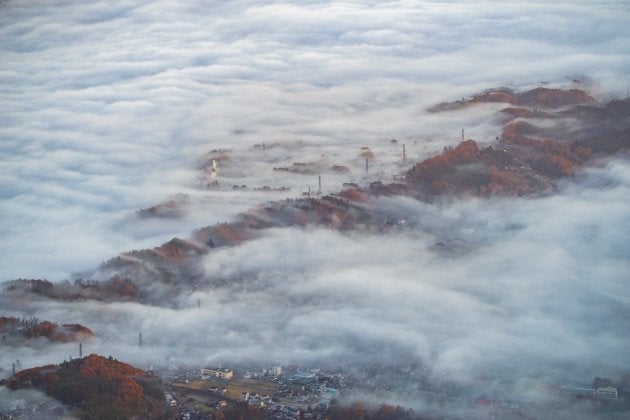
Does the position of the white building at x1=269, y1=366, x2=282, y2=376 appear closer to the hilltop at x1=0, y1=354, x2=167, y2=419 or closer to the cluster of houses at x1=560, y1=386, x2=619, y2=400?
the hilltop at x1=0, y1=354, x2=167, y2=419

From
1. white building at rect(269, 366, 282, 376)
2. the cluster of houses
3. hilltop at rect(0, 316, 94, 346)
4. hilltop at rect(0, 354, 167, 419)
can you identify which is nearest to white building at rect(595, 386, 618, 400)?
the cluster of houses

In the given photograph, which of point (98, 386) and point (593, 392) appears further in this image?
point (593, 392)

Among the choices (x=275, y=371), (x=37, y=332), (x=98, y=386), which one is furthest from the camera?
(x=37, y=332)

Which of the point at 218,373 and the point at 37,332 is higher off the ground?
the point at 37,332

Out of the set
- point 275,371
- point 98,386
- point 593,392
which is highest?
point 98,386

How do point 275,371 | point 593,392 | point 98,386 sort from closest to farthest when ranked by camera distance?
point 98,386 → point 593,392 → point 275,371

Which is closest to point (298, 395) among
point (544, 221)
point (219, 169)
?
point (544, 221)

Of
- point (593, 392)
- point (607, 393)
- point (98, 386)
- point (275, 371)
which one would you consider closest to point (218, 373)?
point (275, 371)

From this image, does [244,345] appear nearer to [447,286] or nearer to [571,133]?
[447,286]

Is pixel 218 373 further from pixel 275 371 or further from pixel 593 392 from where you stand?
pixel 593 392
